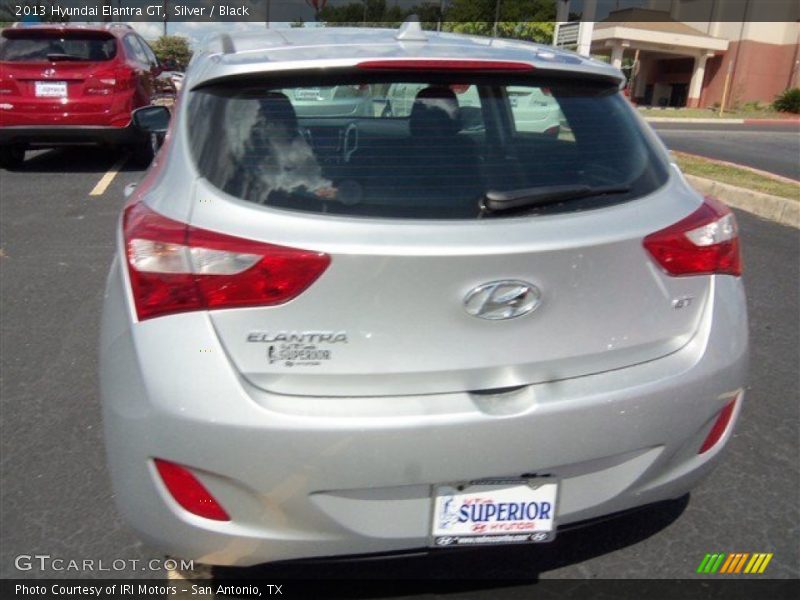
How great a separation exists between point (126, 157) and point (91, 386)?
290 inches

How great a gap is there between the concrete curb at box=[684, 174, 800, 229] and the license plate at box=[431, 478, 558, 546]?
5.38 meters

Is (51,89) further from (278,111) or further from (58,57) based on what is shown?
(278,111)

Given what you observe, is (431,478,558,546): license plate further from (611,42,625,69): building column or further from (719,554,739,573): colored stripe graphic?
(611,42,625,69): building column

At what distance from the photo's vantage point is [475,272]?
6.26 ft

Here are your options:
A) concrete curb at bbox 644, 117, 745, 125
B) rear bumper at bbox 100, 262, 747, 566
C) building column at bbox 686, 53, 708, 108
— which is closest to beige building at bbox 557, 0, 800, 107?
building column at bbox 686, 53, 708, 108

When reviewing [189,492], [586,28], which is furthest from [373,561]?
[586,28]

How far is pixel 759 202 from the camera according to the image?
762 centimetres

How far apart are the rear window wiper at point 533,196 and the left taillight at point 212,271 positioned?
19.2 inches

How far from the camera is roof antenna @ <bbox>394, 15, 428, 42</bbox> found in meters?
2.53

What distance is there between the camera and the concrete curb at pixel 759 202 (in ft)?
23.6

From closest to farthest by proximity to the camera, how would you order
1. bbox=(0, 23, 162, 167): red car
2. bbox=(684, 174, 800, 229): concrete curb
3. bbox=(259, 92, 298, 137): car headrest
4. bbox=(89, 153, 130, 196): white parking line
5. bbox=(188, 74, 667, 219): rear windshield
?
bbox=(188, 74, 667, 219): rear windshield
bbox=(259, 92, 298, 137): car headrest
bbox=(684, 174, 800, 229): concrete curb
bbox=(89, 153, 130, 196): white parking line
bbox=(0, 23, 162, 167): red car

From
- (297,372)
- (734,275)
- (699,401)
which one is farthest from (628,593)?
(297,372)

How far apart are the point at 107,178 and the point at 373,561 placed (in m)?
7.75
